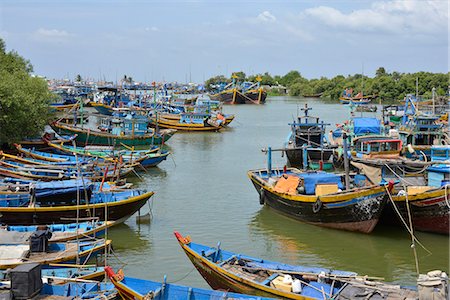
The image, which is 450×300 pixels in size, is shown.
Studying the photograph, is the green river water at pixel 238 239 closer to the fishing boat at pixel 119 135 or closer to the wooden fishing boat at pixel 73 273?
the wooden fishing boat at pixel 73 273

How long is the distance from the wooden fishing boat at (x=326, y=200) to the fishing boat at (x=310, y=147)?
7.80m

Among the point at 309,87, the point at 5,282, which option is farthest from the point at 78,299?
the point at 309,87

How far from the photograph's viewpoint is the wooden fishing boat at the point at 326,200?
1689cm

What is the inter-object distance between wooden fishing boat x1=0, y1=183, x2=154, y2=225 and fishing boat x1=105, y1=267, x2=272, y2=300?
5496mm

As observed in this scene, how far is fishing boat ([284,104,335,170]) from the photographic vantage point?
93.7 feet

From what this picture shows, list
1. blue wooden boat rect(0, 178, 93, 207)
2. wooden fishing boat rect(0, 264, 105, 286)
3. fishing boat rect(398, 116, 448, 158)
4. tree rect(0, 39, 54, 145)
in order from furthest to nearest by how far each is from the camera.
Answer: tree rect(0, 39, 54, 145)
fishing boat rect(398, 116, 448, 158)
blue wooden boat rect(0, 178, 93, 207)
wooden fishing boat rect(0, 264, 105, 286)

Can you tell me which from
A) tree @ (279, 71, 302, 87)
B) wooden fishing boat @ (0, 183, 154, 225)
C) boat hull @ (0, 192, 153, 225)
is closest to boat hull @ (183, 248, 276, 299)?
wooden fishing boat @ (0, 183, 154, 225)

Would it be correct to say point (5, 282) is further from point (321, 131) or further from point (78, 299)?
point (321, 131)

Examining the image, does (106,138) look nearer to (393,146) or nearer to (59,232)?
(393,146)

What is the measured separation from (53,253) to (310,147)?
18.5 m

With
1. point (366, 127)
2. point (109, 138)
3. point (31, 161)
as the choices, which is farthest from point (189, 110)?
point (31, 161)

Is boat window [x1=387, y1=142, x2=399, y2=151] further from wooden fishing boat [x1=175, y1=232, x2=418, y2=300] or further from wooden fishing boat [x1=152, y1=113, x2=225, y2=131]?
wooden fishing boat [x1=152, y1=113, x2=225, y2=131]

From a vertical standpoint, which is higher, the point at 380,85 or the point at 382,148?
the point at 380,85

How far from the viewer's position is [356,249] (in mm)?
17125
